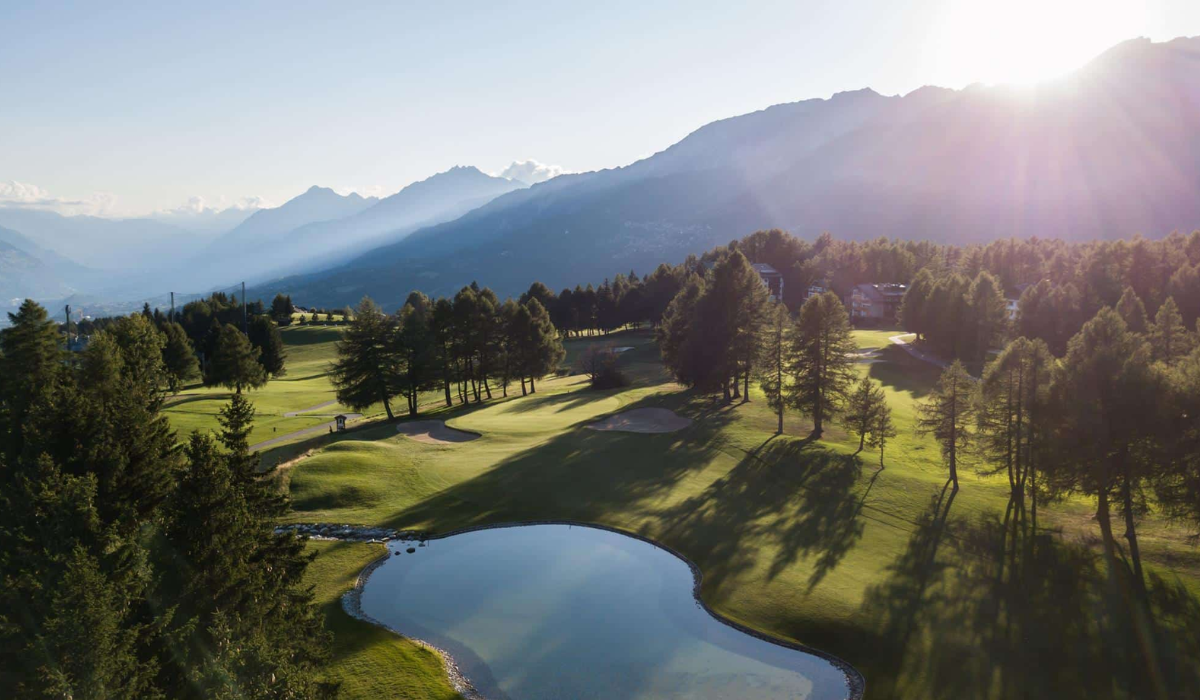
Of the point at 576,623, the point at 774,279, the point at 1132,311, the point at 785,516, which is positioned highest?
the point at 774,279

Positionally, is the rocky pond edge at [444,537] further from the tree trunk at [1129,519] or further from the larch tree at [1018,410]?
the larch tree at [1018,410]

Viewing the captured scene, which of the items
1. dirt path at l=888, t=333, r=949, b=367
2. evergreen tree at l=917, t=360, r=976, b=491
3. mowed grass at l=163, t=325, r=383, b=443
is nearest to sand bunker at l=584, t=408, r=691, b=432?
evergreen tree at l=917, t=360, r=976, b=491

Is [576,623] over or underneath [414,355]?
underneath

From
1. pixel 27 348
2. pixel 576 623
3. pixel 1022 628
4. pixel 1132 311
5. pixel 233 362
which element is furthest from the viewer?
pixel 233 362

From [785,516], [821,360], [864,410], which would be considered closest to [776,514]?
[785,516]

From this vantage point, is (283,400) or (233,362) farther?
(283,400)

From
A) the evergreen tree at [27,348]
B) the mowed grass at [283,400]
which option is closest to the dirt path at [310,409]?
the mowed grass at [283,400]

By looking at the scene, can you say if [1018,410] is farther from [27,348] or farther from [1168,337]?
[27,348]

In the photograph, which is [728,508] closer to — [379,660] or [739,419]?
[739,419]
